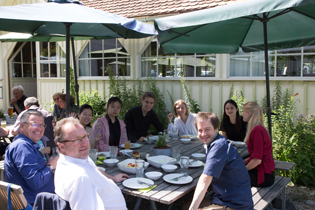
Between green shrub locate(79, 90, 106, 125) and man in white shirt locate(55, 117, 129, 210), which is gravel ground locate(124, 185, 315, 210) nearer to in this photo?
man in white shirt locate(55, 117, 129, 210)

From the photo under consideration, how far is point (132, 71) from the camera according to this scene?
26.9 feet

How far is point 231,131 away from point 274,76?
218cm

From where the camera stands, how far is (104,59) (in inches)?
348

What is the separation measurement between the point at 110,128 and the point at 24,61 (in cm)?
1000

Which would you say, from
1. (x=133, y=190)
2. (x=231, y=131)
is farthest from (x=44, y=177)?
(x=231, y=131)

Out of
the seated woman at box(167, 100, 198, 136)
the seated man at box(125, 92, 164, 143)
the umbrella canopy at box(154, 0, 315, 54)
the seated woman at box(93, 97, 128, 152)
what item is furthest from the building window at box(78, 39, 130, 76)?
the seated woman at box(93, 97, 128, 152)

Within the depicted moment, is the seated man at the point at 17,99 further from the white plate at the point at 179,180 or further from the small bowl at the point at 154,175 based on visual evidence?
the white plate at the point at 179,180

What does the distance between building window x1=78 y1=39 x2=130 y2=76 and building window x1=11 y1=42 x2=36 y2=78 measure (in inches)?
180

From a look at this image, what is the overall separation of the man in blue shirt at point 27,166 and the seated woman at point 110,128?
1.45 m

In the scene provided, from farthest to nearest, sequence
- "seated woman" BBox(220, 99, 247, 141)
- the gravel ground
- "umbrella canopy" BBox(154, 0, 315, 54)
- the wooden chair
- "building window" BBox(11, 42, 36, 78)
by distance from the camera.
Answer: "building window" BBox(11, 42, 36, 78)
"seated woman" BBox(220, 99, 247, 141)
the gravel ground
"umbrella canopy" BBox(154, 0, 315, 54)
the wooden chair

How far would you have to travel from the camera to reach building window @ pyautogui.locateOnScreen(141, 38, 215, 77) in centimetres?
704

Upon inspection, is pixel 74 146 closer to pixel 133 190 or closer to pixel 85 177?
pixel 85 177

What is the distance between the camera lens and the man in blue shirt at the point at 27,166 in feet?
7.27

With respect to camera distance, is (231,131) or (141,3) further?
(141,3)
